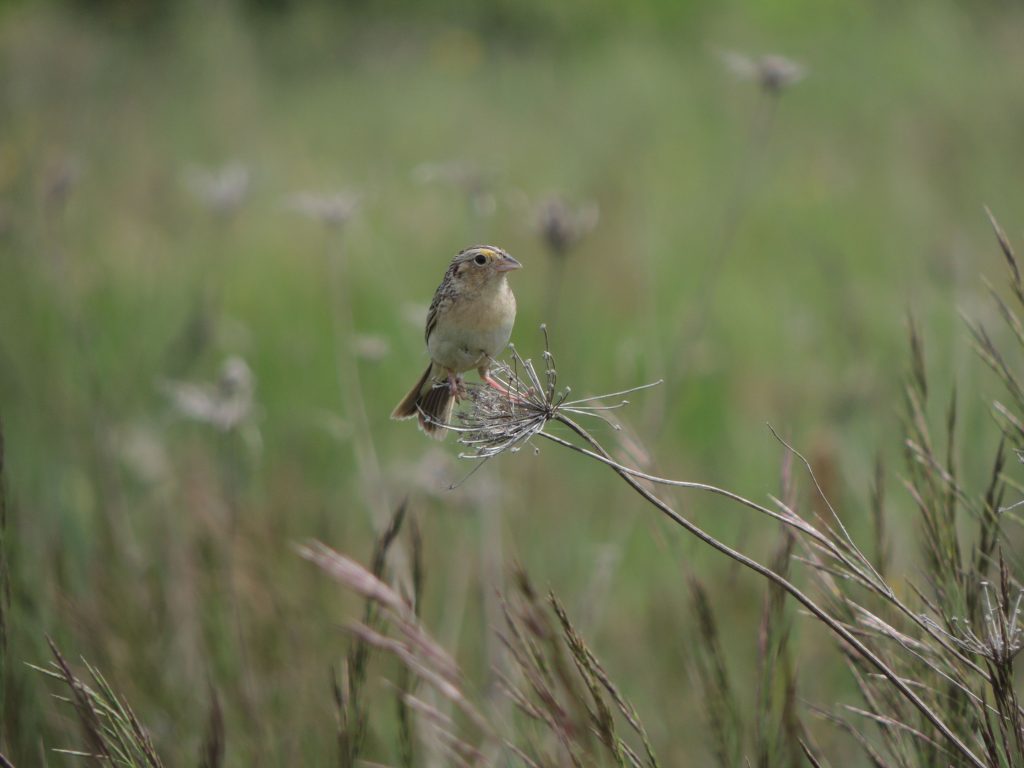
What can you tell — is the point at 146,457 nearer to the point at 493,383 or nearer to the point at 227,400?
the point at 227,400

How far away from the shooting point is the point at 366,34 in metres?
13.0

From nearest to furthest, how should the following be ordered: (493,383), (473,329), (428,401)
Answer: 1. (493,383)
2. (473,329)
3. (428,401)

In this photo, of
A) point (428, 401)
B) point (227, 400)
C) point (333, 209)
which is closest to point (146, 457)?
point (227, 400)

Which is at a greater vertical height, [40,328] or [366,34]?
[366,34]

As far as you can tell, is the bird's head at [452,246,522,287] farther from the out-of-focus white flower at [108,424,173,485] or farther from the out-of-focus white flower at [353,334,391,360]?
the out-of-focus white flower at [108,424,173,485]

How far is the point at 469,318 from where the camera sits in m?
1.92

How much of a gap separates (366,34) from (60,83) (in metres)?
4.52

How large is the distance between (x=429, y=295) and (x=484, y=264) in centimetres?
402

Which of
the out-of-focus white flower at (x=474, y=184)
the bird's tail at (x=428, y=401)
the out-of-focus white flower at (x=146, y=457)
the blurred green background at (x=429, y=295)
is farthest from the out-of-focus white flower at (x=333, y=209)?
the out-of-focus white flower at (x=146, y=457)

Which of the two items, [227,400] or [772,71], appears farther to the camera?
[772,71]

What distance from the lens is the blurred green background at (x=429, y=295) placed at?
124 inches

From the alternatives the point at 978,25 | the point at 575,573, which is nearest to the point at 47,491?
the point at 575,573

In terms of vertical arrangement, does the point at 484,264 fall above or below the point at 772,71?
below

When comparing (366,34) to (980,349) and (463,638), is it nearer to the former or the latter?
(463,638)
